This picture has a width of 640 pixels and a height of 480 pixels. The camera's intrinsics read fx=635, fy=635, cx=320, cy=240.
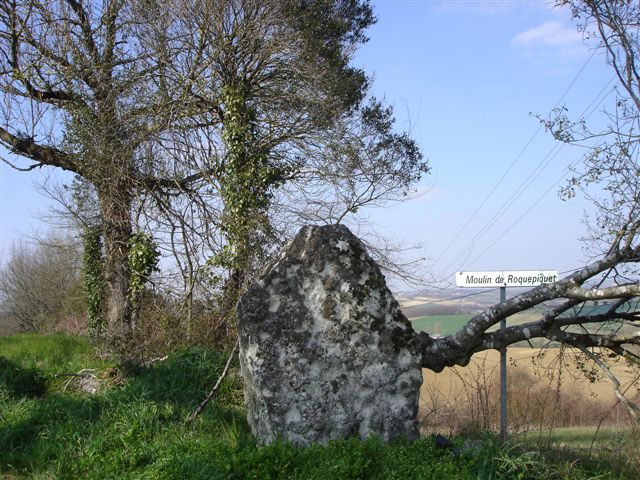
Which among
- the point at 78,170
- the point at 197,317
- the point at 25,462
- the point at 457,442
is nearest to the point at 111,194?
the point at 78,170

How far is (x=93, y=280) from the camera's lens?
16016 millimetres

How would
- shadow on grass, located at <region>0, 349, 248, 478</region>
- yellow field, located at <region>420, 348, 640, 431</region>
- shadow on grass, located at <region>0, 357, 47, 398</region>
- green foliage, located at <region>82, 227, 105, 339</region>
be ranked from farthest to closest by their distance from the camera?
green foliage, located at <region>82, 227, 105, 339</region> < shadow on grass, located at <region>0, 357, 47, 398</region> < yellow field, located at <region>420, 348, 640, 431</region> < shadow on grass, located at <region>0, 349, 248, 478</region>

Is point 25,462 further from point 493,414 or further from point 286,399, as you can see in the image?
point 493,414

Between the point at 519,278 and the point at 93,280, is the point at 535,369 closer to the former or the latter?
the point at 519,278

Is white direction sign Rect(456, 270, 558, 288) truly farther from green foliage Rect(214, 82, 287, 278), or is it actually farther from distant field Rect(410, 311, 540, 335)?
green foliage Rect(214, 82, 287, 278)

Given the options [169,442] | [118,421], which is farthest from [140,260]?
[169,442]

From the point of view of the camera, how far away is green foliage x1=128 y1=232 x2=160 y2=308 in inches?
504

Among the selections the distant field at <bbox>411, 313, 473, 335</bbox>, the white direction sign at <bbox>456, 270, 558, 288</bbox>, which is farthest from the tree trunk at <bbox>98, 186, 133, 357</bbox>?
the white direction sign at <bbox>456, 270, 558, 288</bbox>

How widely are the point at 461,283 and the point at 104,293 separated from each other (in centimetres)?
999

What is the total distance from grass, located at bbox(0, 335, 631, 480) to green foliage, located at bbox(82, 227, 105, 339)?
417cm

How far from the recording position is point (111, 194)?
13.0 meters

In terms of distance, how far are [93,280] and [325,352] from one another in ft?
36.9

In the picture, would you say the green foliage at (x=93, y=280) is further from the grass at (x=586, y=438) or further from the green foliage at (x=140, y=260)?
the grass at (x=586, y=438)

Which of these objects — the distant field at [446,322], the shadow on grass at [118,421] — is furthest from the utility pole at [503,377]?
the shadow on grass at [118,421]
